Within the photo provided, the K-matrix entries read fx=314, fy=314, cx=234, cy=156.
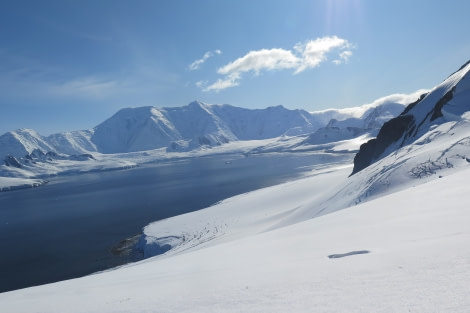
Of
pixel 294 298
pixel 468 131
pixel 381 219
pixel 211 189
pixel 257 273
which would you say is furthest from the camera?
pixel 211 189

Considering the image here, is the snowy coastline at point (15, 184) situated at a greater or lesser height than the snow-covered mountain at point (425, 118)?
lesser

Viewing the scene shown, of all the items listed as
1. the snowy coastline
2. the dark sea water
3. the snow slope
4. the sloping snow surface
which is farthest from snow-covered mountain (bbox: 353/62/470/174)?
the snowy coastline

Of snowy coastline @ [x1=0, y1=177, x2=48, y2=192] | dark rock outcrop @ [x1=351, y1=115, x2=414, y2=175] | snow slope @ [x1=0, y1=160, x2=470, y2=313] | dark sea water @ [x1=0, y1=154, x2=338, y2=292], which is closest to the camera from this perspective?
snow slope @ [x1=0, y1=160, x2=470, y2=313]

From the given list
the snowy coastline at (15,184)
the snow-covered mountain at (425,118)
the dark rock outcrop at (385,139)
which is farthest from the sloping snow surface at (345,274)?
the snowy coastline at (15,184)

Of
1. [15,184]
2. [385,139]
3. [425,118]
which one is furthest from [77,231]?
[15,184]

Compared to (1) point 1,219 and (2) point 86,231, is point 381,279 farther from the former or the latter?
(1) point 1,219

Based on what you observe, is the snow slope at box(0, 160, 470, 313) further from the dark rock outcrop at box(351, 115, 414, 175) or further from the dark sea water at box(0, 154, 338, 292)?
the dark rock outcrop at box(351, 115, 414, 175)

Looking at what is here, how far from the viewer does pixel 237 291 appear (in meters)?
7.68

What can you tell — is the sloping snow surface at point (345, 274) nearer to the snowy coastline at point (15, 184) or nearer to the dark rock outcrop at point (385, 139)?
the dark rock outcrop at point (385, 139)

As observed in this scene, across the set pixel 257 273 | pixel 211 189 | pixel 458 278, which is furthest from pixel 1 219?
pixel 458 278

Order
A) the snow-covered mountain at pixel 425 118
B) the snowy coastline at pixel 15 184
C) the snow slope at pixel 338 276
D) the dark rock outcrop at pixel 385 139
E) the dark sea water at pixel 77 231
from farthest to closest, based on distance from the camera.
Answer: the snowy coastline at pixel 15 184, the dark rock outcrop at pixel 385 139, the dark sea water at pixel 77 231, the snow-covered mountain at pixel 425 118, the snow slope at pixel 338 276

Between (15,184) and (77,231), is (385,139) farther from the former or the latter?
(15,184)

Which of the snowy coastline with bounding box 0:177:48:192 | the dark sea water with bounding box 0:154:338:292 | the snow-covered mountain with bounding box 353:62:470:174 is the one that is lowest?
the dark sea water with bounding box 0:154:338:292

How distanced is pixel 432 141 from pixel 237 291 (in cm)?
3101
